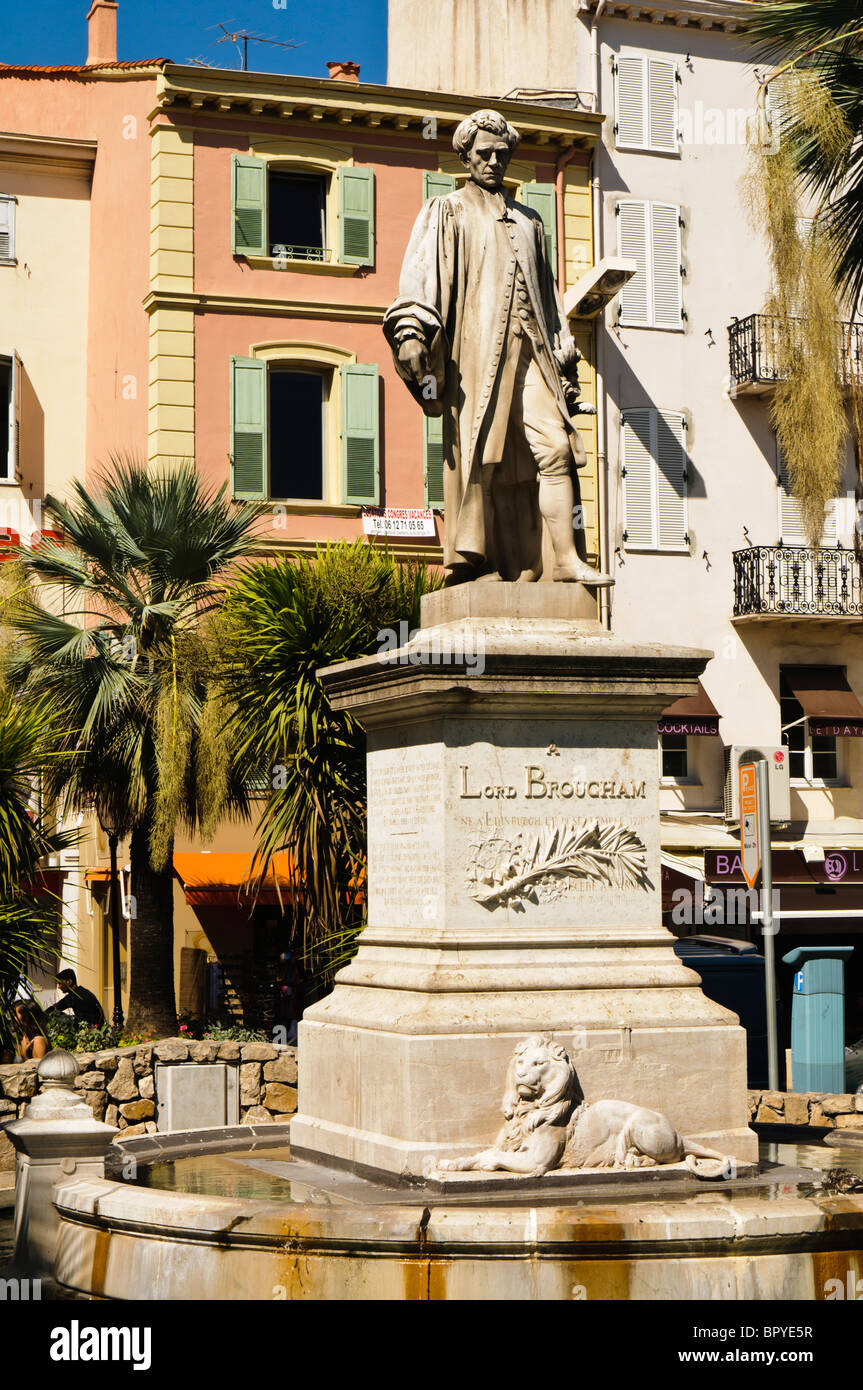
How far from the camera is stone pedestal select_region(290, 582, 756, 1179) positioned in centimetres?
767

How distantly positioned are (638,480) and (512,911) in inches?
779

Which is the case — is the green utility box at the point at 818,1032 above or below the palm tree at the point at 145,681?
below

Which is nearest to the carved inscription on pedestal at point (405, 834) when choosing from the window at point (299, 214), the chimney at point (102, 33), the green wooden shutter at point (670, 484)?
the window at point (299, 214)

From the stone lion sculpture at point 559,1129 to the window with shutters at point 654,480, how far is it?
19948 mm

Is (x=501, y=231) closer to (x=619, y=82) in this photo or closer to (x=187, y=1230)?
(x=187, y=1230)

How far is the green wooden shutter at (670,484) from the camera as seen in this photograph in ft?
89.5

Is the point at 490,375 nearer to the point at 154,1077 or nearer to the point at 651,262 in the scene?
the point at 154,1077

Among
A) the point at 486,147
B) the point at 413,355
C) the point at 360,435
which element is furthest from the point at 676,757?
the point at 413,355

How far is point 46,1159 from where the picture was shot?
26.7 feet

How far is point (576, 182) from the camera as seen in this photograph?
90.1 ft

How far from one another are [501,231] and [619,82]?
2024 centimetres

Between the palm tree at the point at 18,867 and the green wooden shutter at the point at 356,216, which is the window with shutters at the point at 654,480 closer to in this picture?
the green wooden shutter at the point at 356,216
